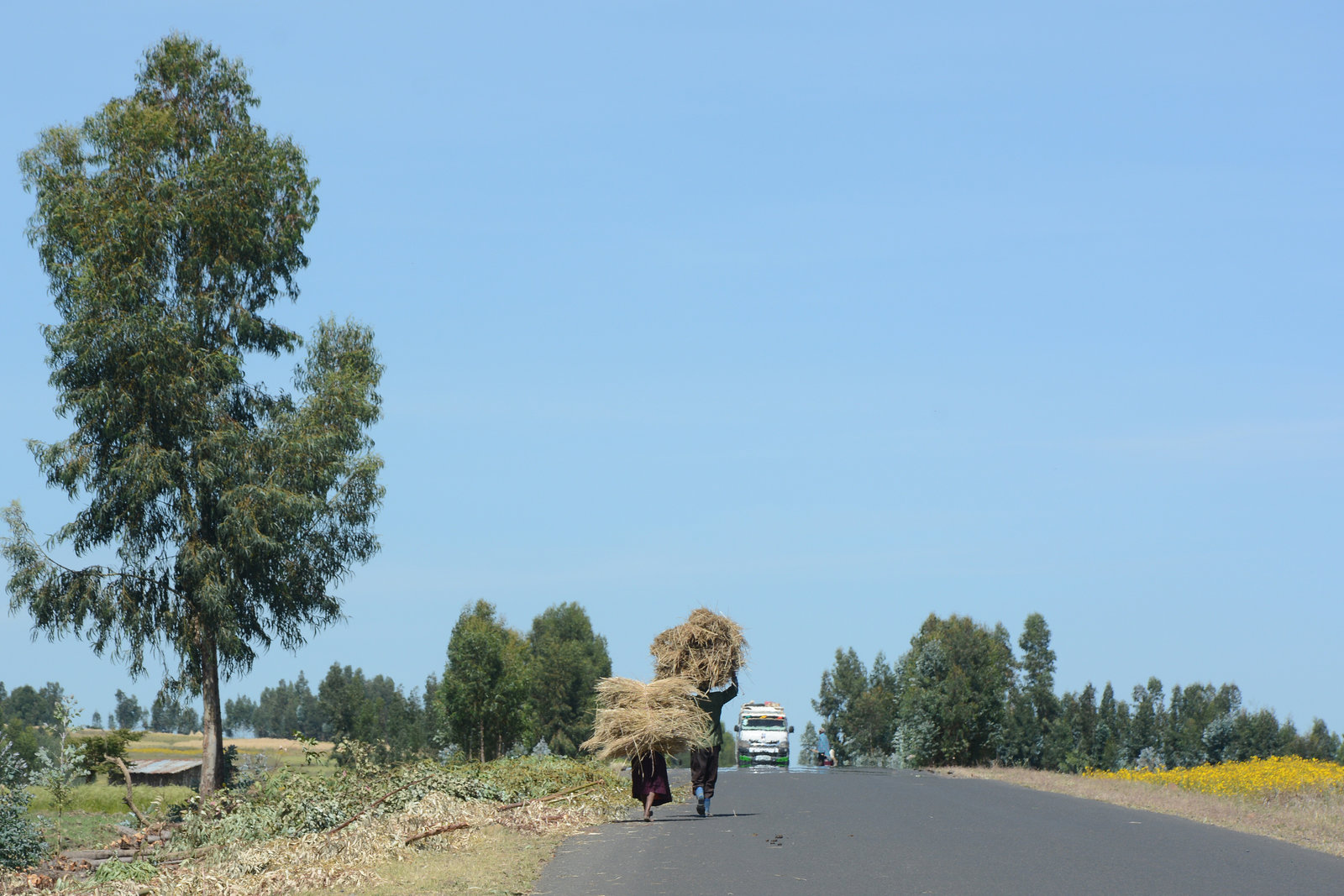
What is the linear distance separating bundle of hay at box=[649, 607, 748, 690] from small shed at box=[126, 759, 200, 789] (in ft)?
149

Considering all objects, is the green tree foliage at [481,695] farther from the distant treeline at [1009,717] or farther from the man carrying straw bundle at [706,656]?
the man carrying straw bundle at [706,656]

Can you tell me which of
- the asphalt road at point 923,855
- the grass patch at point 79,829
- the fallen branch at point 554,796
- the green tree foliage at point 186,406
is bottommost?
the grass patch at point 79,829

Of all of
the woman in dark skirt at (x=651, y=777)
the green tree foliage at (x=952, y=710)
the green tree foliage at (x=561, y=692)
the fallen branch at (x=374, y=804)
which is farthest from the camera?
the green tree foliage at (x=561, y=692)

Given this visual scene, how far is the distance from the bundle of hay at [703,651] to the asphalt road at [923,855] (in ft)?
6.41

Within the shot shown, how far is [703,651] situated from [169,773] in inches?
1836

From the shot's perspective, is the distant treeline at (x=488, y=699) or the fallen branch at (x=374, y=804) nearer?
the fallen branch at (x=374, y=804)

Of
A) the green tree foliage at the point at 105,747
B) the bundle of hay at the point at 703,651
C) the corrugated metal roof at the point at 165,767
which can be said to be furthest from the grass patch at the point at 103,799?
the bundle of hay at the point at 703,651

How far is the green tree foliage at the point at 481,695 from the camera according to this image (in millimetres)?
82938

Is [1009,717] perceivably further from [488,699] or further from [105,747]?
[105,747]

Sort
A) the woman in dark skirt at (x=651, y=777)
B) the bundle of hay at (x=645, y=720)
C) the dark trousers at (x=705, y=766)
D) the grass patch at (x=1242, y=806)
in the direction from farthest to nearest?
the dark trousers at (x=705, y=766) → the woman in dark skirt at (x=651, y=777) → the bundle of hay at (x=645, y=720) → the grass patch at (x=1242, y=806)

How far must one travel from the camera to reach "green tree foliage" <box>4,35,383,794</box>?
34.4m

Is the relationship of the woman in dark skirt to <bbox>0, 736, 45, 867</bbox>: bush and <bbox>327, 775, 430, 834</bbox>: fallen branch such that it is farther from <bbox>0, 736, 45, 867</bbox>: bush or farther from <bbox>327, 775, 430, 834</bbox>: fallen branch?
<bbox>0, 736, 45, 867</bbox>: bush

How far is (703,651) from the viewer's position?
18.0 m

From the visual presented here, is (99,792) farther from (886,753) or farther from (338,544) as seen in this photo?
(886,753)
